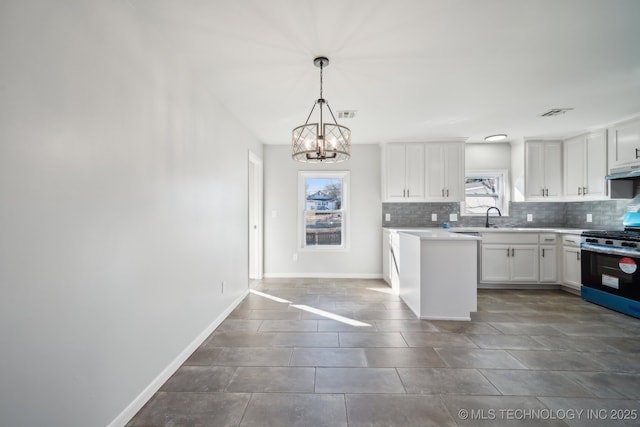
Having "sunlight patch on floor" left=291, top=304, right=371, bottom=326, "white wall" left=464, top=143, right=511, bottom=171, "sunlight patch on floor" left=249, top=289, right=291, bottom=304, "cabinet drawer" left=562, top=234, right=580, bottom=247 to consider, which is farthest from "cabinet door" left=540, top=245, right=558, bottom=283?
"sunlight patch on floor" left=249, top=289, right=291, bottom=304

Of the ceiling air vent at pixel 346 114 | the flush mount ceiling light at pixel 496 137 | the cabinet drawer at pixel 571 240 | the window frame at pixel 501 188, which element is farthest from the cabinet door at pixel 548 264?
the ceiling air vent at pixel 346 114

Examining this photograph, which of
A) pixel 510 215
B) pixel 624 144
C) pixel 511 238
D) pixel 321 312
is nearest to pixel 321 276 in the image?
pixel 321 312

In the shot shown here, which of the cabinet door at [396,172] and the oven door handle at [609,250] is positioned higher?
the cabinet door at [396,172]

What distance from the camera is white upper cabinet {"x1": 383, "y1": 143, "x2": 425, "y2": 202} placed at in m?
4.64

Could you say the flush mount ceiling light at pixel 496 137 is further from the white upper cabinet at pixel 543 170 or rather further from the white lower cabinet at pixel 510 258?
the white lower cabinet at pixel 510 258

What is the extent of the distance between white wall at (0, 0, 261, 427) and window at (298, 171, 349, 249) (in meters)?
2.83

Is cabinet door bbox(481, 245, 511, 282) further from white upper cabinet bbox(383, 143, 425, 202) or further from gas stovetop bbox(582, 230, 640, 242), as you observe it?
white upper cabinet bbox(383, 143, 425, 202)

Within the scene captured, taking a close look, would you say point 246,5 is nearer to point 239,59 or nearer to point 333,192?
Answer: point 239,59

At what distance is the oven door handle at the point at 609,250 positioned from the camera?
3.07 meters

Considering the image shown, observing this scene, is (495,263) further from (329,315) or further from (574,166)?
(329,315)

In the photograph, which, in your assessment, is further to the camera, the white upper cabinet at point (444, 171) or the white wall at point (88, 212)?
the white upper cabinet at point (444, 171)

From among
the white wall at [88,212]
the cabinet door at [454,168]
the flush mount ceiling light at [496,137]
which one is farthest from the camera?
the cabinet door at [454,168]

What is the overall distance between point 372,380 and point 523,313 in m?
2.41

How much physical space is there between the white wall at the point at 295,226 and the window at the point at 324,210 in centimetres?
15
